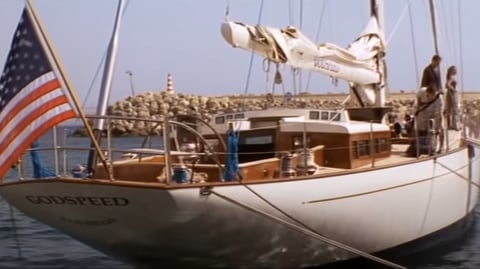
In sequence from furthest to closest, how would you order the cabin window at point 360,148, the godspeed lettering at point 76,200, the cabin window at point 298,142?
the cabin window at point 360,148
the cabin window at point 298,142
the godspeed lettering at point 76,200

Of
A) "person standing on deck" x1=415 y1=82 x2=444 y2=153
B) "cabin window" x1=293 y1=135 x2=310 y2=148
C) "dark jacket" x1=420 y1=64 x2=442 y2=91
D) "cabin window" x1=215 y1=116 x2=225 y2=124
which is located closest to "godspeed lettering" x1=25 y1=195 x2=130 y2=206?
"cabin window" x1=293 y1=135 x2=310 y2=148

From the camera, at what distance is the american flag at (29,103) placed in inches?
365

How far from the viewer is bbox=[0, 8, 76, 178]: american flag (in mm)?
9266

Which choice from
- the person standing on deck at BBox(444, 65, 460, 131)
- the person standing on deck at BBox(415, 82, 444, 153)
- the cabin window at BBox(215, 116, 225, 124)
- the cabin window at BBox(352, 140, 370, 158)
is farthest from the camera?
the person standing on deck at BBox(444, 65, 460, 131)

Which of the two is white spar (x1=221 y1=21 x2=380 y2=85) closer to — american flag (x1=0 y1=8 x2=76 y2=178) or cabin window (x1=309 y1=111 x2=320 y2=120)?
cabin window (x1=309 y1=111 x2=320 y2=120)

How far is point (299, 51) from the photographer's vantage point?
45.5ft

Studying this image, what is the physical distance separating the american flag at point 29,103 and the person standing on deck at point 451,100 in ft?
33.1

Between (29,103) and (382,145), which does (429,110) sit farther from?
(29,103)

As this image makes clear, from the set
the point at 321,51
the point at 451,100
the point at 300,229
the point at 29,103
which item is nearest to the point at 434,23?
the point at 451,100

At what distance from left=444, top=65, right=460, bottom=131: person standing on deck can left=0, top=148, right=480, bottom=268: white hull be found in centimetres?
460

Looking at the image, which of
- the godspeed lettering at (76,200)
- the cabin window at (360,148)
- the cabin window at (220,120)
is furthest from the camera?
the cabin window at (220,120)

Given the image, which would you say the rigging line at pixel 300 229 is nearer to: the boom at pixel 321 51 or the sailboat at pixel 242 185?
the sailboat at pixel 242 185

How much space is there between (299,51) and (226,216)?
177 inches

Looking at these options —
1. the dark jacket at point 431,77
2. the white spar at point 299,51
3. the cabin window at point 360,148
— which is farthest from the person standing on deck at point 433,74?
the cabin window at point 360,148
